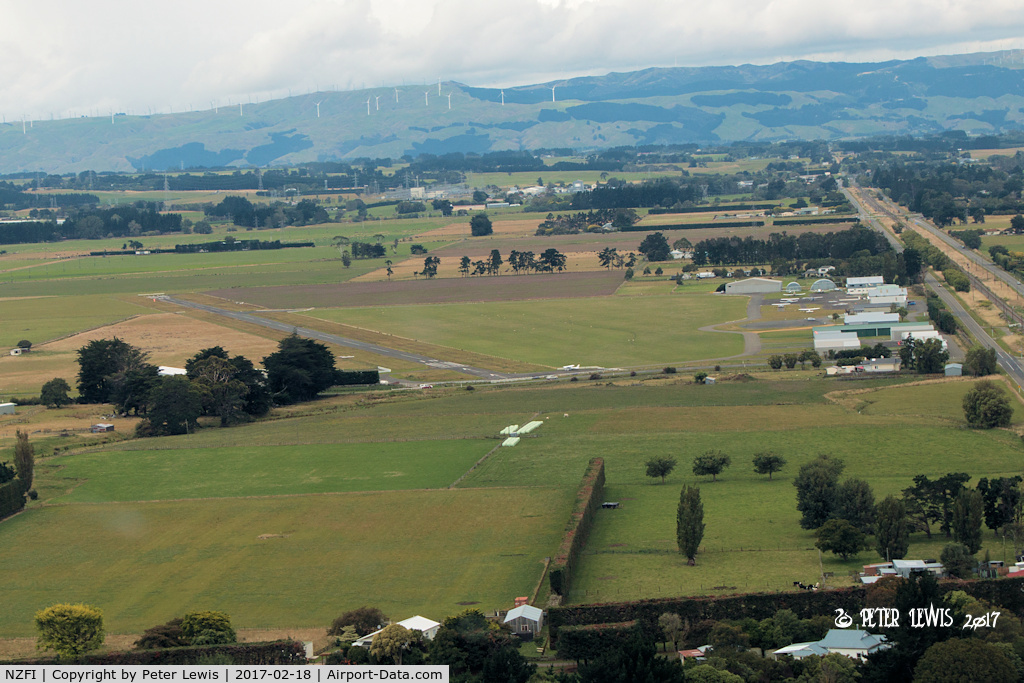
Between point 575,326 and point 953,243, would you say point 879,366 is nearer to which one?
point 575,326

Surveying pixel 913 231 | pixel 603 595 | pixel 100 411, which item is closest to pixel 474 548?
pixel 603 595

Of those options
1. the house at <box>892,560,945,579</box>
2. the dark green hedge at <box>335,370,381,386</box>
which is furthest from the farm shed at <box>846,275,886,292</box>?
the house at <box>892,560,945,579</box>

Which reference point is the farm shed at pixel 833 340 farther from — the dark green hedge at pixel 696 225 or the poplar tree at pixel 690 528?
the dark green hedge at pixel 696 225

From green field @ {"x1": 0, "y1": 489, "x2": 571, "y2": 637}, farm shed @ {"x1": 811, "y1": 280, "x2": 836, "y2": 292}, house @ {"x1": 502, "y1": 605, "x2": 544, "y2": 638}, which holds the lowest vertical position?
green field @ {"x1": 0, "y1": 489, "x2": 571, "y2": 637}

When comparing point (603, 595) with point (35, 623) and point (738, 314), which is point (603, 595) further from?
point (738, 314)

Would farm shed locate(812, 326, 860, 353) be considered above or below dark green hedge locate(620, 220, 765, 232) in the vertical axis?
below
